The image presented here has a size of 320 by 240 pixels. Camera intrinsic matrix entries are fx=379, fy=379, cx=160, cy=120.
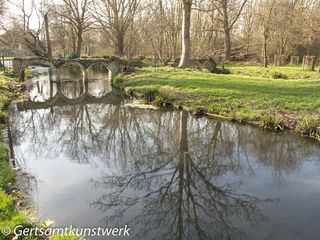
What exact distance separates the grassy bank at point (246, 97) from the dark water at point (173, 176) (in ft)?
2.95

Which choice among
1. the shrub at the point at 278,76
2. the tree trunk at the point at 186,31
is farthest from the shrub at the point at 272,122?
the tree trunk at the point at 186,31

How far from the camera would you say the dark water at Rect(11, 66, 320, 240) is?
26.3ft

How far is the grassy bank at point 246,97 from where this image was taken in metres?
15.0

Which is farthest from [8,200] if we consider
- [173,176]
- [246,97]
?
[246,97]

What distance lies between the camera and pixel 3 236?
6.28 metres

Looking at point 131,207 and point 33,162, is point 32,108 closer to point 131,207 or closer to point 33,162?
point 33,162

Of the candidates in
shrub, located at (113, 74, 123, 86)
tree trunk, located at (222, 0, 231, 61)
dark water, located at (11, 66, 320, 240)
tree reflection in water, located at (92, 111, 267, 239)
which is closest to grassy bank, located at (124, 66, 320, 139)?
dark water, located at (11, 66, 320, 240)

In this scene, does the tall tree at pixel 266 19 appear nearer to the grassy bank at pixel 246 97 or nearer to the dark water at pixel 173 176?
the grassy bank at pixel 246 97

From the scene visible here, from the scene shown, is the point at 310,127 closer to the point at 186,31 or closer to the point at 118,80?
the point at 186,31

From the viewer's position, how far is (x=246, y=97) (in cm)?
1856

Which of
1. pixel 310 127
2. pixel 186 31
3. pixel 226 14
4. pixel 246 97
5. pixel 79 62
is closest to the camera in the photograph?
pixel 310 127

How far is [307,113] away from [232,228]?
9060 mm

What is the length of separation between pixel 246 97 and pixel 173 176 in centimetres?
920

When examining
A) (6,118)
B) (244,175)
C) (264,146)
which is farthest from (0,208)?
(6,118)
